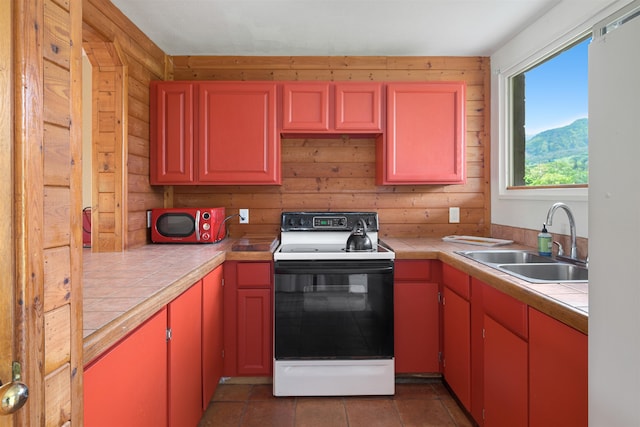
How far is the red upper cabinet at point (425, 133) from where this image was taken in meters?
2.76

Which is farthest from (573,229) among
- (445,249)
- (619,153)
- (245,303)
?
(245,303)

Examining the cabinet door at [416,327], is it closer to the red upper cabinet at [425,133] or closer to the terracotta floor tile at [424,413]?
the terracotta floor tile at [424,413]

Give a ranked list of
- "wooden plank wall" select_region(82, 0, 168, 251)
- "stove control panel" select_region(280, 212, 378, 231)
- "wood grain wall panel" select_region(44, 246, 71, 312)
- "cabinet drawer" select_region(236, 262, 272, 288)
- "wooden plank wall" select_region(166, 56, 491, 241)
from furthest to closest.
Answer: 1. "wooden plank wall" select_region(166, 56, 491, 241)
2. "stove control panel" select_region(280, 212, 378, 231)
3. "cabinet drawer" select_region(236, 262, 272, 288)
4. "wooden plank wall" select_region(82, 0, 168, 251)
5. "wood grain wall panel" select_region(44, 246, 71, 312)

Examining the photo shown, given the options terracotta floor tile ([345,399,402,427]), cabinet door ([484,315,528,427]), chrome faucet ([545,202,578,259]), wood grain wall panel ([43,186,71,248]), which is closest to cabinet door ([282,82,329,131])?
chrome faucet ([545,202,578,259])

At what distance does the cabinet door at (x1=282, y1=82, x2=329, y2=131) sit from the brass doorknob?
7.45 ft

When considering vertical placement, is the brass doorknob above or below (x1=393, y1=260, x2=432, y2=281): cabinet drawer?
above

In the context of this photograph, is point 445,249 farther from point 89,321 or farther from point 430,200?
point 89,321

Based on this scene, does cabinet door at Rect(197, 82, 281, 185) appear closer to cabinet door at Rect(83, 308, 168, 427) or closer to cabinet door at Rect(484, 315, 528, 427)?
cabinet door at Rect(83, 308, 168, 427)

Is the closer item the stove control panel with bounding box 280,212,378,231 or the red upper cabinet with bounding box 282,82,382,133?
the red upper cabinet with bounding box 282,82,382,133

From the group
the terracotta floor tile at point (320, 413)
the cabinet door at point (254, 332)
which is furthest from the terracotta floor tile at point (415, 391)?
the cabinet door at point (254, 332)

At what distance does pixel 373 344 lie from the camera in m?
2.38

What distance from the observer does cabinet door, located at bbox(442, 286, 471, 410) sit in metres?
2.10

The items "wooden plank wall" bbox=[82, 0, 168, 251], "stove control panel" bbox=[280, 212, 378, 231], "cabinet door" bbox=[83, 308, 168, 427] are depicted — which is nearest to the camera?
"cabinet door" bbox=[83, 308, 168, 427]

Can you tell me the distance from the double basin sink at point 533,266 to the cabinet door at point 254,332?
117 cm
